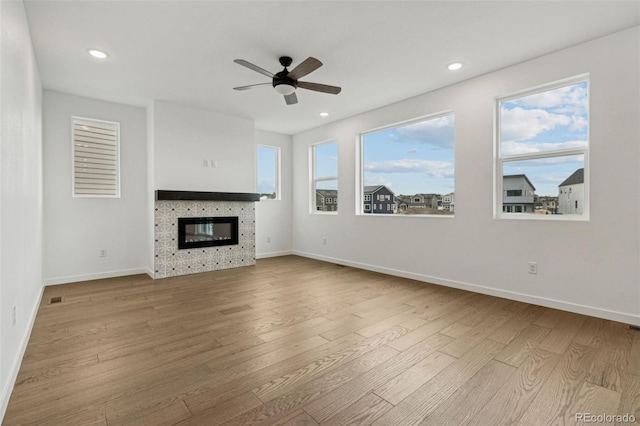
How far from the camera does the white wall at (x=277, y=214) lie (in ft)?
21.1

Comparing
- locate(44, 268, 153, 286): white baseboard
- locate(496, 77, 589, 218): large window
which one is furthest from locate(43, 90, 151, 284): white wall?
locate(496, 77, 589, 218): large window

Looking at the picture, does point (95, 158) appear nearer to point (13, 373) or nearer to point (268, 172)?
point (268, 172)

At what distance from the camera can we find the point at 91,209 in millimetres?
4586

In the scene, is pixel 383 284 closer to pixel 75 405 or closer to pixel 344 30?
pixel 344 30

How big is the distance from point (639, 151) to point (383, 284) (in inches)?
115

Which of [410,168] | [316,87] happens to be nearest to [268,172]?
[410,168]

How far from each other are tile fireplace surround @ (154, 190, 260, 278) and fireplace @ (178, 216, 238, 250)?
0.21 ft

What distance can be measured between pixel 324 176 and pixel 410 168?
1.96 metres

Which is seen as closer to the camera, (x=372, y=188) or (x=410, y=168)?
(x=410, y=168)

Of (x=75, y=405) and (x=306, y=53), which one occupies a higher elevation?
(x=306, y=53)

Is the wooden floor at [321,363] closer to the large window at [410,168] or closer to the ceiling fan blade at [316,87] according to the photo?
the large window at [410,168]

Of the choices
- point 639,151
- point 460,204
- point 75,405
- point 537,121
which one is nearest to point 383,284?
point 460,204

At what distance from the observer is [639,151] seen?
273 cm

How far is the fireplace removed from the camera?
16.2 ft
